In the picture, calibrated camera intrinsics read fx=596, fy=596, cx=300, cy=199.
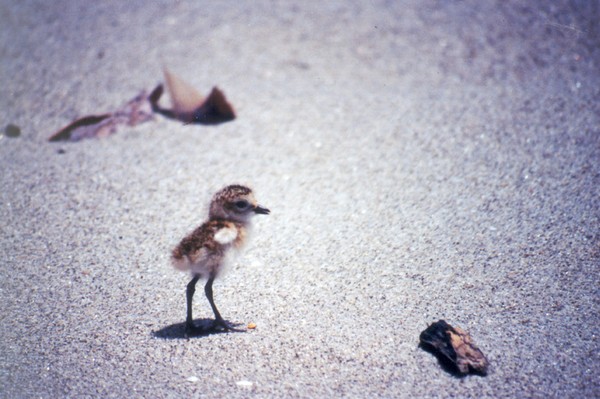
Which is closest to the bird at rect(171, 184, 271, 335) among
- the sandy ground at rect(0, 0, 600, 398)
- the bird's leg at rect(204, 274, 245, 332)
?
the bird's leg at rect(204, 274, 245, 332)

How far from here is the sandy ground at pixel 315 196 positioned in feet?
10.4

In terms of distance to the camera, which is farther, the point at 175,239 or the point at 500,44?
the point at 500,44

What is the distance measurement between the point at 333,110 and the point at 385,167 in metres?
1.05

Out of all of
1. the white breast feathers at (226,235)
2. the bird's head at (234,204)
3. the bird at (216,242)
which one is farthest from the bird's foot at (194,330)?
the bird's head at (234,204)

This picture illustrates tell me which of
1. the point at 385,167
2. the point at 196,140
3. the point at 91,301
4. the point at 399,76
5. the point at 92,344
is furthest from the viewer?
the point at 399,76

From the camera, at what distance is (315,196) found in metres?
4.65

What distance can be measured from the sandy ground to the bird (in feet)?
0.71

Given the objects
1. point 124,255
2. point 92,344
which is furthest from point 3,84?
point 92,344

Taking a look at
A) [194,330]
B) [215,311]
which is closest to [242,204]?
[215,311]

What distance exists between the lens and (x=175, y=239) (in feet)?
13.8

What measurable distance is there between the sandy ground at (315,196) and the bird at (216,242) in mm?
217

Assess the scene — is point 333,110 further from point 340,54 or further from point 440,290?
point 440,290

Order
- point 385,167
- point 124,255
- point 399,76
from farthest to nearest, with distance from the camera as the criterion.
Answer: point 399,76 → point 385,167 → point 124,255

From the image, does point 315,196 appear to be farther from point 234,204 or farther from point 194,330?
point 194,330
